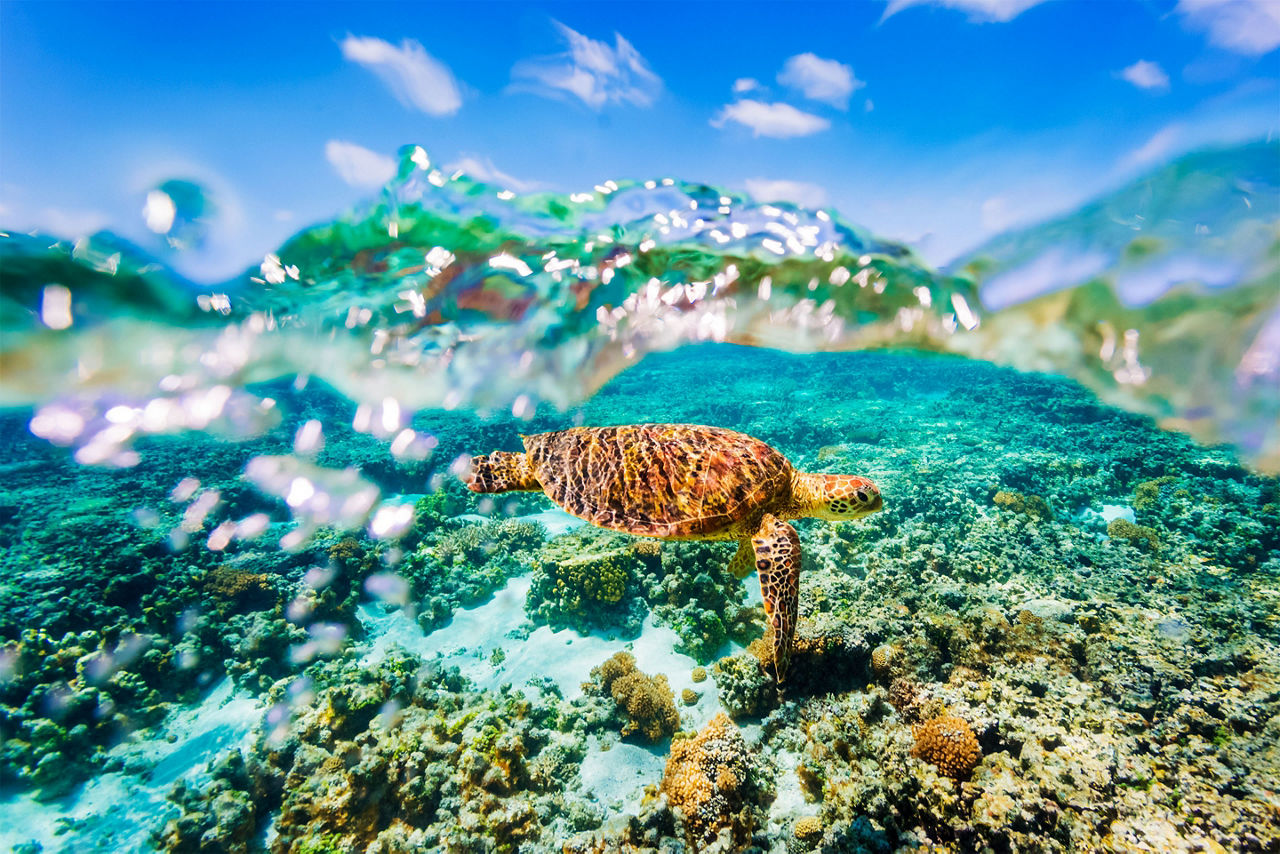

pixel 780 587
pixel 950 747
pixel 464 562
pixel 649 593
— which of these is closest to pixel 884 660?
pixel 950 747

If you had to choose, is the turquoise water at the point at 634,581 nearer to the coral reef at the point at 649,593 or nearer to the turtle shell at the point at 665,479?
the coral reef at the point at 649,593

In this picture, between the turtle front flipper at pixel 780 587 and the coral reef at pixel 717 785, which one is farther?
the turtle front flipper at pixel 780 587

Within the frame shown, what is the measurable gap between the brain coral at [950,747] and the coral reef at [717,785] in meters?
1.52

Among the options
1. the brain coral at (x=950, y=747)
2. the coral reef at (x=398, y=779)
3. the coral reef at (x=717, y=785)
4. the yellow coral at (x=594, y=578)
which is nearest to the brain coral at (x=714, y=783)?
the coral reef at (x=717, y=785)

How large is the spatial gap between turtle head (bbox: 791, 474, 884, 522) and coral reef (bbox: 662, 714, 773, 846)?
253 cm

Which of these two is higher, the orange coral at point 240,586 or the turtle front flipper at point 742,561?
the turtle front flipper at point 742,561

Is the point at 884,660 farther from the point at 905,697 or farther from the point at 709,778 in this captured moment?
the point at 709,778

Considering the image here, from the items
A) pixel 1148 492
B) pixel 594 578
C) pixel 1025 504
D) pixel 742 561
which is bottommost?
pixel 594 578

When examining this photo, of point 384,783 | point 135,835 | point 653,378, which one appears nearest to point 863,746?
point 384,783

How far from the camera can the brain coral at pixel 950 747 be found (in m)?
3.80

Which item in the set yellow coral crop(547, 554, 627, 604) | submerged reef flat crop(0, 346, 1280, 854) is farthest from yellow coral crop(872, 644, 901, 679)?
yellow coral crop(547, 554, 627, 604)

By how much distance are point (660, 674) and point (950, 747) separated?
127 inches

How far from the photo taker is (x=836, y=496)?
15.3 ft

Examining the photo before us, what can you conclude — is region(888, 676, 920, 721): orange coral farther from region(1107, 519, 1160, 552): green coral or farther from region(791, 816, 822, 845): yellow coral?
region(1107, 519, 1160, 552): green coral
